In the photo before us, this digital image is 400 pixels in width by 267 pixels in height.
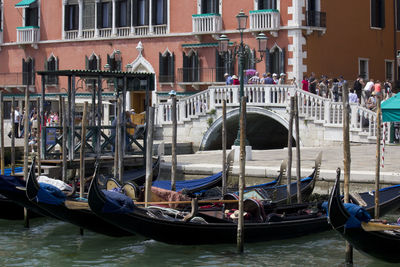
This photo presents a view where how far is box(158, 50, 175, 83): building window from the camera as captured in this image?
25.1 m

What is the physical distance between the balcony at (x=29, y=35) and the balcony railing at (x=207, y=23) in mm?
6376

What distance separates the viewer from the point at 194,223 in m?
10.7

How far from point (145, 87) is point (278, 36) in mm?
8602

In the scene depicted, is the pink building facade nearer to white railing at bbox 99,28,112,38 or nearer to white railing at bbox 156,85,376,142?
white railing at bbox 99,28,112,38

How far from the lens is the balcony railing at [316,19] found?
22938 mm

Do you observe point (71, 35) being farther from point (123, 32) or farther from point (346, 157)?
point (346, 157)

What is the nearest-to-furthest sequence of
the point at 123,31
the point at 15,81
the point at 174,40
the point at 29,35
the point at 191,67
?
1. the point at 191,67
2. the point at 174,40
3. the point at 123,31
4. the point at 29,35
5. the point at 15,81

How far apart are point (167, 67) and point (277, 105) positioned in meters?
5.99

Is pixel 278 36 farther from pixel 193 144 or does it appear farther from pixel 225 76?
pixel 193 144

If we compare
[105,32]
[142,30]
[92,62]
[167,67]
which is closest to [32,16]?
[92,62]

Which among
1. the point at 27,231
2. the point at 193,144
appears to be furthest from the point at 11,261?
the point at 193,144

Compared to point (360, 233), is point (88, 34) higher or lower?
higher

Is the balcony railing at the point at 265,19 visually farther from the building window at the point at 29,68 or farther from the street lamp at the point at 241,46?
the building window at the point at 29,68

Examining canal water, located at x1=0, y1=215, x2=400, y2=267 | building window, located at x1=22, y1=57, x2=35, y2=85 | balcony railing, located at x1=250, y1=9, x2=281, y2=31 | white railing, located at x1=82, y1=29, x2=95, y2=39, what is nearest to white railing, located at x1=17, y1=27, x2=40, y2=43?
building window, located at x1=22, y1=57, x2=35, y2=85
